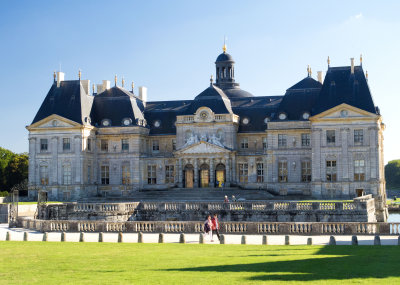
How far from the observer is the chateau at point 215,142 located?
64.3m

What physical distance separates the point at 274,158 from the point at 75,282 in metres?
51.9

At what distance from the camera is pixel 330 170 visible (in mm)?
64750

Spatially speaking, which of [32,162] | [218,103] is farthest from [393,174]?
[32,162]

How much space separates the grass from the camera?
17.8m

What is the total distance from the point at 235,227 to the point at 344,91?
32397 mm

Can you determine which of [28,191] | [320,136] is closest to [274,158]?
[320,136]

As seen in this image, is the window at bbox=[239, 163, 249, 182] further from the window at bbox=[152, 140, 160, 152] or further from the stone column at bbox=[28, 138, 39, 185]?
the stone column at bbox=[28, 138, 39, 185]

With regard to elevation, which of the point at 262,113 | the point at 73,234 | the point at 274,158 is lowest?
the point at 73,234

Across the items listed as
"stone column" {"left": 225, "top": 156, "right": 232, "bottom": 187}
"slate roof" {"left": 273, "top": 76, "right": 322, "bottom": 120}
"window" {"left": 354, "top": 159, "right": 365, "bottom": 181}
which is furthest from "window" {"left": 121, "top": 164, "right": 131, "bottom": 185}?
"window" {"left": 354, "top": 159, "right": 365, "bottom": 181}

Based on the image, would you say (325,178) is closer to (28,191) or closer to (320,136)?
(320,136)

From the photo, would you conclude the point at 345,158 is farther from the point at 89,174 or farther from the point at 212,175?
the point at 89,174

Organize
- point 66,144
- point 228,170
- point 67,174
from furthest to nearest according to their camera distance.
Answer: point 66,144 → point 67,174 → point 228,170

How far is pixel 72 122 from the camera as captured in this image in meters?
69.6

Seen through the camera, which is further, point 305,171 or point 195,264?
point 305,171
